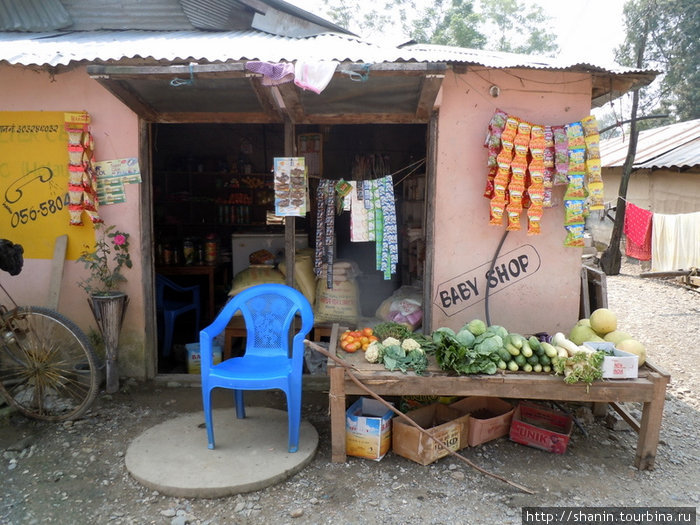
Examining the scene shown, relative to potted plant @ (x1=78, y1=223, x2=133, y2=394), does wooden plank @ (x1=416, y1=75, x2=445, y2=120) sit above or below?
above

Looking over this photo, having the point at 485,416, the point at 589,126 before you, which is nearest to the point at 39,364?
the point at 485,416

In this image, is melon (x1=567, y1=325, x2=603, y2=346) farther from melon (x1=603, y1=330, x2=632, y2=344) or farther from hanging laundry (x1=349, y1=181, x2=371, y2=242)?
hanging laundry (x1=349, y1=181, x2=371, y2=242)

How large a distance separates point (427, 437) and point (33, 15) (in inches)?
249

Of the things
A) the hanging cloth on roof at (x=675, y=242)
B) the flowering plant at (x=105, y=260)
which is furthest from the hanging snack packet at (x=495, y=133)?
the hanging cloth on roof at (x=675, y=242)

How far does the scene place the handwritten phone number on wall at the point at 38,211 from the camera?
188 inches

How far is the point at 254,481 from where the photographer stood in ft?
10.9

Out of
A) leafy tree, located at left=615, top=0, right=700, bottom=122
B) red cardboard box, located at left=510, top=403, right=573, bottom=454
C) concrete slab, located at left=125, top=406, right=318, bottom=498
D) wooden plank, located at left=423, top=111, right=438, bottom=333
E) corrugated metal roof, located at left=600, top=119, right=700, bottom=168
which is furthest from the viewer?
leafy tree, located at left=615, top=0, right=700, bottom=122

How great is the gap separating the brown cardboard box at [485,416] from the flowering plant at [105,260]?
10.8 ft

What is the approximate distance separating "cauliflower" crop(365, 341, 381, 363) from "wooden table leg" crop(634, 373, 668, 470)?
1.96m

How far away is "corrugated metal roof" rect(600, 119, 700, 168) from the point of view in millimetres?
11188

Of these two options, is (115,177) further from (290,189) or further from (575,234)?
(575,234)

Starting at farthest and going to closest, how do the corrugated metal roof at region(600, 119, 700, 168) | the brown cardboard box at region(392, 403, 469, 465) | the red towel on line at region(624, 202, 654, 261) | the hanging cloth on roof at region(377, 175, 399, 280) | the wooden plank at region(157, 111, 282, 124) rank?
1. the red towel on line at region(624, 202, 654, 261)
2. the corrugated metal roof at region(600, 119, 700, 168)
3. the hanging cloth on roof at region(377, 175, 399, 280)
4. the wooden plank at region(157, 111, 282, 124)
5. the brown cardboard box at region(392, 403, 469, 465)

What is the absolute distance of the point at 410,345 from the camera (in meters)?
3.90

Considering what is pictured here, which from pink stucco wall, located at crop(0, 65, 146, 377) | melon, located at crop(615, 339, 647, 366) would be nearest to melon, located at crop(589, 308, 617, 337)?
melon, located at crop(615, 339, 647, 366)
